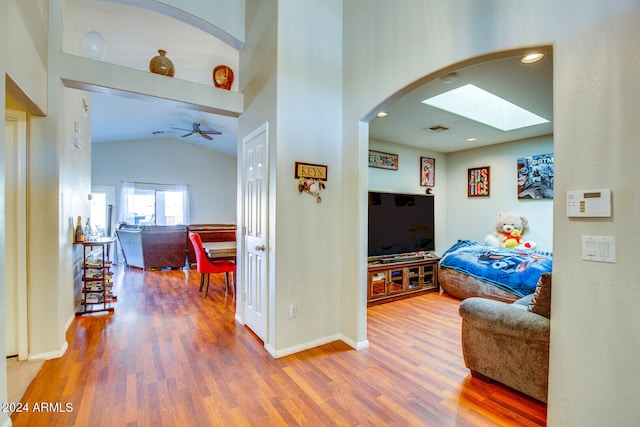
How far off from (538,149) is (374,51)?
3.58 m

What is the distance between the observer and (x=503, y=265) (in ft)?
12.6

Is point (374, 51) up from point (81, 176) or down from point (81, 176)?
up

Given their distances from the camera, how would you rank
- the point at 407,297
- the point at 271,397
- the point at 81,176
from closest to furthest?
the point at 271,397 < the point at 81,176 < the point at 407,297

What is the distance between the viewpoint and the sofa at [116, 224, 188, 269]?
20.2 feet

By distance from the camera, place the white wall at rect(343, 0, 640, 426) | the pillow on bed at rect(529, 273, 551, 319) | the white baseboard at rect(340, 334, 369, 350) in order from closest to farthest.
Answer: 1. the white wall at rect(343, 0, 640, 426)
2. the pillow on bed at rect(529, 273, 551, 319)
3. the white baseboard at rect(340, 334, 369, 350)

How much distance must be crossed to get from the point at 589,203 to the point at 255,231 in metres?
2.53

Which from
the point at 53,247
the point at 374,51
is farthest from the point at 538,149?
the point at 53,247

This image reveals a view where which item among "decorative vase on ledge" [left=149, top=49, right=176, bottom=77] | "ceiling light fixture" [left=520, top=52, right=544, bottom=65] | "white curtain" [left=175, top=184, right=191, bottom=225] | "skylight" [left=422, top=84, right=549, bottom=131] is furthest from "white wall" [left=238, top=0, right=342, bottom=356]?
"white curtain" [left=175, top=184, right=191, bottom=225]

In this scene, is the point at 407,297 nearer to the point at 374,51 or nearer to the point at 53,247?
the point at 374,51

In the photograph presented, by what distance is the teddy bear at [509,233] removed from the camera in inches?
179

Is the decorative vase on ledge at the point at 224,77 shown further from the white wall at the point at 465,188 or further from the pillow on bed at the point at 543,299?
the pillow on bed at the point at 543,299

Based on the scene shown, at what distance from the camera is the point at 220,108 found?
3148mm

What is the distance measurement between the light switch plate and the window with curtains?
29.4ft

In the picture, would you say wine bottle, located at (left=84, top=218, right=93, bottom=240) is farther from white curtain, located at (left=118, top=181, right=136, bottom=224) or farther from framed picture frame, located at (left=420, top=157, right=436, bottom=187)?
framed picture frame, located at (left=420, top=157, right=436, bottom=187)
